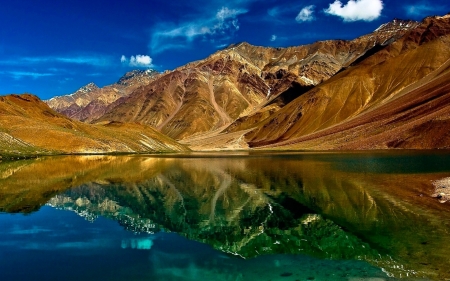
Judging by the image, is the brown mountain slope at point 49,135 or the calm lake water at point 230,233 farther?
the brown mountain slope at point 49,135

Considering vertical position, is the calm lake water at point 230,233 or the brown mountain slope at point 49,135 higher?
the brown mountain slope at point 49,135

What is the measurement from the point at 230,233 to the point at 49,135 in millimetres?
139425

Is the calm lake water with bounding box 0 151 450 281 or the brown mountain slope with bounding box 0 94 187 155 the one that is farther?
the brown mountain slope with bounding box 0 94 187 155

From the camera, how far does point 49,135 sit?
145 m

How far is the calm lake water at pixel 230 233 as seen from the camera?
59.0ft

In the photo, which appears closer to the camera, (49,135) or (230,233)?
(230,233)

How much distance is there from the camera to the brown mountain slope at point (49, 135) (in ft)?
428

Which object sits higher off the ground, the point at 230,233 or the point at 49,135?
the point at 49,135

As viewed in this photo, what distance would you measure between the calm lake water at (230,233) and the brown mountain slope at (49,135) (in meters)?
93.7

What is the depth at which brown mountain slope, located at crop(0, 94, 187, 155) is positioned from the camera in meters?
130

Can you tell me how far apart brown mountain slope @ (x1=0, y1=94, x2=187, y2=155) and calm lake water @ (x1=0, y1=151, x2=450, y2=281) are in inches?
3690

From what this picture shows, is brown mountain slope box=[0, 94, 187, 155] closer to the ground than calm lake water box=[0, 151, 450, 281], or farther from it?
farther from it

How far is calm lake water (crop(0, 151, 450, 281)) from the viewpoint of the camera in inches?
707

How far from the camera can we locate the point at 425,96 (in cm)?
16525
